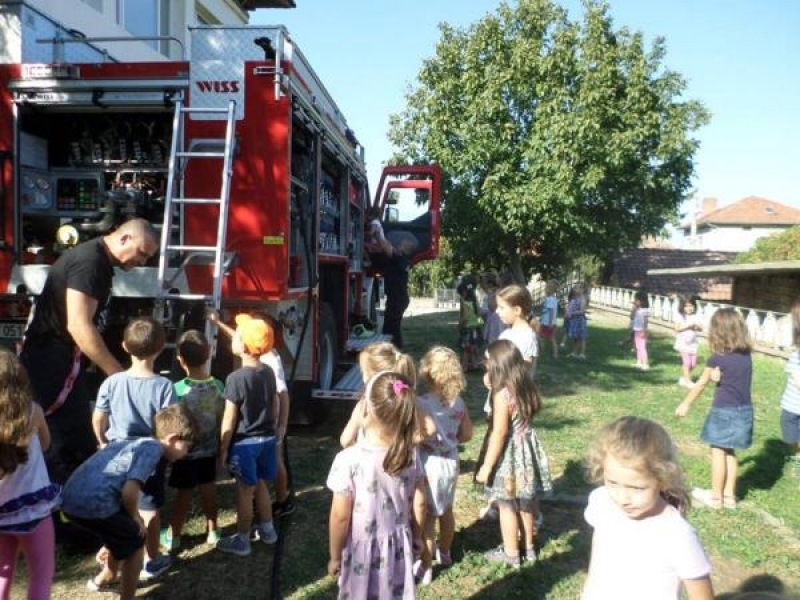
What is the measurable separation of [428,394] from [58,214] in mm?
3302

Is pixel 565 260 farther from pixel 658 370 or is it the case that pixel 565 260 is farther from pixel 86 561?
pixel 86 561

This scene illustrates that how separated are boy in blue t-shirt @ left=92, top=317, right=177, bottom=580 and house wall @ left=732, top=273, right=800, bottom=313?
16.6 metres

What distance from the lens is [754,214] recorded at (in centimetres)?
5506

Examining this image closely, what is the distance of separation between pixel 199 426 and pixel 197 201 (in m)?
1.52

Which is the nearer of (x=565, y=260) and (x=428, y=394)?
(x=428, y=394)

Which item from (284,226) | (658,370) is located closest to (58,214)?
(284,226)

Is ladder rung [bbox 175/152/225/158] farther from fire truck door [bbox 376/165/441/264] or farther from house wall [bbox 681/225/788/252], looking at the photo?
house wall [bbox 681/225/788/252]

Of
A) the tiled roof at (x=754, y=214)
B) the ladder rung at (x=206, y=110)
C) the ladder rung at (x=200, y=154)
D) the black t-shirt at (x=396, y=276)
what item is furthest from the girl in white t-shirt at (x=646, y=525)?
the tiled roof at (x=754, y=214)

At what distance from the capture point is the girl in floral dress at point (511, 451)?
355cm

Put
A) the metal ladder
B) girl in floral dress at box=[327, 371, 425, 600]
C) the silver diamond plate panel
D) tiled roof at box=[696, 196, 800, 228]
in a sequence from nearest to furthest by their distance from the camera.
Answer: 1. girl in floral dress at box=[327, 371, 425, 600]
2. the metal ladder
3. the silver diamond plate panel
4. tiled roof at box=[696, 196, 800, 228]

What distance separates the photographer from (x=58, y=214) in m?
4.91

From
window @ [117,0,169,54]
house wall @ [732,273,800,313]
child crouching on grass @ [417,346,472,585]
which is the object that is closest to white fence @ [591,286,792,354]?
house wall @ [732,273,800,313]

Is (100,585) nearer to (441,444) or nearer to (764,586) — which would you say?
(441,444)

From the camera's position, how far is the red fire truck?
14.3ft
